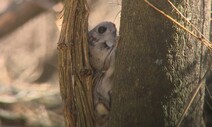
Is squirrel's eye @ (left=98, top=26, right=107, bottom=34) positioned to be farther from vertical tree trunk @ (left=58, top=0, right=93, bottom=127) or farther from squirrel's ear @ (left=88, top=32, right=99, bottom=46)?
vertical tree trunk @ (left=58, top=0, right=93, bottom=127)

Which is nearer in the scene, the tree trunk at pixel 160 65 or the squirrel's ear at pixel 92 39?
the tree trunk at pixel 160 65

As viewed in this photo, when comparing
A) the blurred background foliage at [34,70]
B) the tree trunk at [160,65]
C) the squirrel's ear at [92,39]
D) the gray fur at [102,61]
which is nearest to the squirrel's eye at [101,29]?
the gray fur at [102,61]

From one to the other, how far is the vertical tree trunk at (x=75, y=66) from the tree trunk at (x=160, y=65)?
0.33 meters

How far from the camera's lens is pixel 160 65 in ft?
8.97

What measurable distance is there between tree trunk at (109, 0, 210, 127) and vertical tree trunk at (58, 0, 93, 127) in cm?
33

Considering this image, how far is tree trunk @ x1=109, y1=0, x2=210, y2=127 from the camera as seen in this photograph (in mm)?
2730

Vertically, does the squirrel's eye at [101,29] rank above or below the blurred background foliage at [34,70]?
above

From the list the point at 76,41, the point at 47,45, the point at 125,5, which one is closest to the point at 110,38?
the point at 76,41

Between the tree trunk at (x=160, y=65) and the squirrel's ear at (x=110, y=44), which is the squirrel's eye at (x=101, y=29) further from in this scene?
the tree trunk at (x=160, y=65)

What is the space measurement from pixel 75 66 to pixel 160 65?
0.54m

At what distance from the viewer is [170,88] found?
275cm

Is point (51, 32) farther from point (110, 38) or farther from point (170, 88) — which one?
point (170, 88)

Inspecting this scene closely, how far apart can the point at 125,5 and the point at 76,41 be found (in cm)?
37

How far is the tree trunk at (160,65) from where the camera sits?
8.96ft
